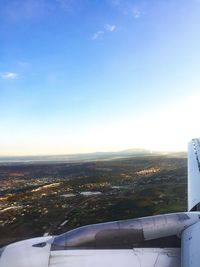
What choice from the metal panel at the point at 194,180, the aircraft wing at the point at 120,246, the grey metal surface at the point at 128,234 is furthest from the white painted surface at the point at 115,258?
the metal panel at the point at 194,180

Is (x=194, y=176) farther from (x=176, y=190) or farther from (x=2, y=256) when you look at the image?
(x=176, y=190)

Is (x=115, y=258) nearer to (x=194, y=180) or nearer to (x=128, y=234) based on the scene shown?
(x=128, y=234)

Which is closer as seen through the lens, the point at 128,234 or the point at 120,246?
the point at 120,246

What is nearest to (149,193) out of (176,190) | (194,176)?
(176,190)

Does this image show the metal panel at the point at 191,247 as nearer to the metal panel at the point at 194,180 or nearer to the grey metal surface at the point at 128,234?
the grey metal surface at the point at 128,234

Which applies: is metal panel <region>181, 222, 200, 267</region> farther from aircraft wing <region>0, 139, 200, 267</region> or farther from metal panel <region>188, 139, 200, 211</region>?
metal panel <region>188, 139, 200, 211</region>

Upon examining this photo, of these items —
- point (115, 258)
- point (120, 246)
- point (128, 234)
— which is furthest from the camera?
point (128, 234)

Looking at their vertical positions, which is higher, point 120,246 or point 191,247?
point 191,247

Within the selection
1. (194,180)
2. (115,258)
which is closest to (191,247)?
(115,258)

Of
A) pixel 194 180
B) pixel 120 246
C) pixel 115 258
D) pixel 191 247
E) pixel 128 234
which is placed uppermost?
pixel 194 180

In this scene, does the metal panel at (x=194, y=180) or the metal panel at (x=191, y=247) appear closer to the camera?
the metal panel at (x=191, y=247)

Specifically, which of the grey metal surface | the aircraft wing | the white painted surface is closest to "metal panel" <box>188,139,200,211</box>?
the aircraft wing
